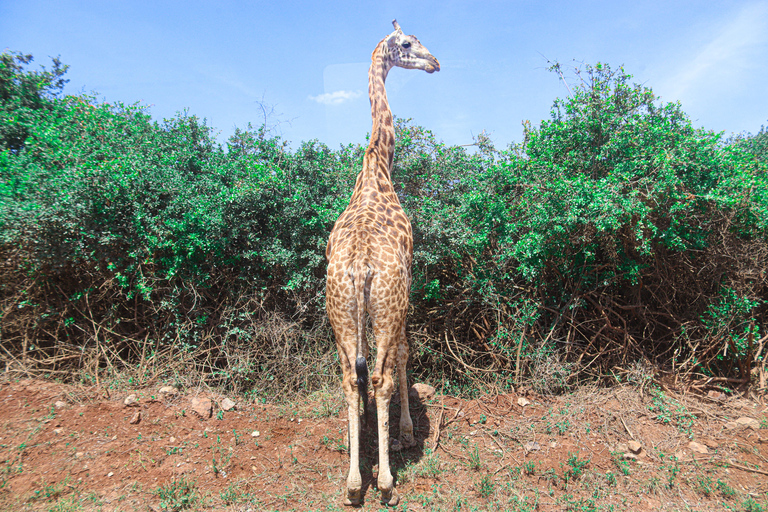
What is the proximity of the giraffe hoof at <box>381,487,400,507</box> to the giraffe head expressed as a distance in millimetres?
6146

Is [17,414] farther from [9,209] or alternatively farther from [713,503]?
[713,503]

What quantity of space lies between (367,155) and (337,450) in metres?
3.96

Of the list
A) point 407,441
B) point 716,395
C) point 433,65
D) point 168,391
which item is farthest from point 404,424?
point 433,65

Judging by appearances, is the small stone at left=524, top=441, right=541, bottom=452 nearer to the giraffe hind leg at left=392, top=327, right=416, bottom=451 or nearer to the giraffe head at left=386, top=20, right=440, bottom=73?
the giraffe hind leg at left=392, top=327, right=416, bottom=451

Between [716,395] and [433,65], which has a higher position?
[433,65]

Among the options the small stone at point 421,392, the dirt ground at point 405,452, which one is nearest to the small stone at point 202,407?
the dirt ground at point 405,452

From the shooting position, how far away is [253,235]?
6.30 m

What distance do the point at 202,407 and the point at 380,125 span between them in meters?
4.75

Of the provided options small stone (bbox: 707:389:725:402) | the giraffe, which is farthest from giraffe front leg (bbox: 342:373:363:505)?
small stone (bbox: 707:389:725:402)

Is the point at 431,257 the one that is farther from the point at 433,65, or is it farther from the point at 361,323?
the point at 433,65

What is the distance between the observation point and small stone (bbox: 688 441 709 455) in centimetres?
496

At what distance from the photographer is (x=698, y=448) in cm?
500

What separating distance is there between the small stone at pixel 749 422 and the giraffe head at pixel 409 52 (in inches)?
272

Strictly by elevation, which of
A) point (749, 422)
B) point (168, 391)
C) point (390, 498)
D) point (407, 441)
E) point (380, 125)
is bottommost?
point (390, 498)
